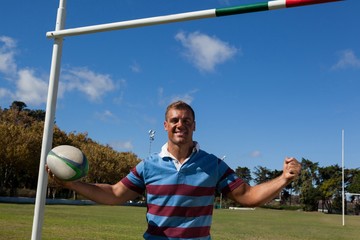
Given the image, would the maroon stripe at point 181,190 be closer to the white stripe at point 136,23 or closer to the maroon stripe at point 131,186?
the maroon stripe at point 131,186

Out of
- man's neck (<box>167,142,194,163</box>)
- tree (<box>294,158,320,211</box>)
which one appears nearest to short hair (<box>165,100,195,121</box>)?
man's neck (<box>167,142,194,163</box>)

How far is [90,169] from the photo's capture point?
2157 inches

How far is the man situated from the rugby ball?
4.2 inches

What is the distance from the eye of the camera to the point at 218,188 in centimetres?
361

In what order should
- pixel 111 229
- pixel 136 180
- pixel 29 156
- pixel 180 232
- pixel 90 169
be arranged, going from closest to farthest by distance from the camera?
pixel 180 232
pixel 136 180
pixel 111 229
pixel 29 156
pixel 90 169

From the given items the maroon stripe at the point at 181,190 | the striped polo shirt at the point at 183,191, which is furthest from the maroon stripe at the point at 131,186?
the maroon stripe at the point at 181,190

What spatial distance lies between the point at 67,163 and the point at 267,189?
159 centimetres

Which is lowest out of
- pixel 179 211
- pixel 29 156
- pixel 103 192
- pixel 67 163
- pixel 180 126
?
pixel 179 211

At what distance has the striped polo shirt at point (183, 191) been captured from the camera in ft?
10.8

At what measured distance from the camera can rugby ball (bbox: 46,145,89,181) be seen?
12.1ft

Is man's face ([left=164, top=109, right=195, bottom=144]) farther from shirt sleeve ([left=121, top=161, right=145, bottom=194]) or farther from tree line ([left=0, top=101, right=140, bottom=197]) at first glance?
tree line ([left=0, top=101, right=140, bottom=197])

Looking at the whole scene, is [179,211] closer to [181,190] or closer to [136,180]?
[181,190]

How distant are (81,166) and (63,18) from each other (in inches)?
72.4

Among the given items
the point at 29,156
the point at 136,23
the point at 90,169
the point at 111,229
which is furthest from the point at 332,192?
the point at 136,23
